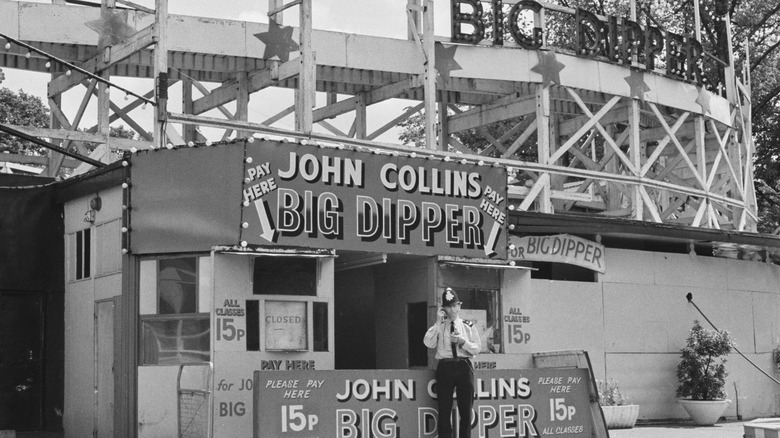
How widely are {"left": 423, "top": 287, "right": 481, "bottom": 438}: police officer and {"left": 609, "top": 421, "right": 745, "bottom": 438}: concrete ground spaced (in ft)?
16.3

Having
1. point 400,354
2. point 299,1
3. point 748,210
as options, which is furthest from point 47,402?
point 748,210

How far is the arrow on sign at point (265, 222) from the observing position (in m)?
13.6

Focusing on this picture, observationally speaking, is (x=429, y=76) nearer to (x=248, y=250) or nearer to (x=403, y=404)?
(x=248, y=250)

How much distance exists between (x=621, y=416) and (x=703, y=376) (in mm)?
2251

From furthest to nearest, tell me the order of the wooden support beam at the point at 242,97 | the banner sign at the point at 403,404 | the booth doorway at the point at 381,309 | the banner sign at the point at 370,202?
the wooden support beam at the point at 242,97, the booth doorway at the point at 381,309, the banner sign at the point at 370,202, the banner sign at the point at 403,404

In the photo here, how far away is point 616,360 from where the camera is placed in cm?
1966

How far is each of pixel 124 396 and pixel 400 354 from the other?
4.36 meters

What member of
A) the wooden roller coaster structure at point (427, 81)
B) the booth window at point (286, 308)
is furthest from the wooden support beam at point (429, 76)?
the booth window at point (286, 308)

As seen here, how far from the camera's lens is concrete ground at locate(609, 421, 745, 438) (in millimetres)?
17500

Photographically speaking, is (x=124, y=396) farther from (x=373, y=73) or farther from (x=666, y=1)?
(x=666, y=1)

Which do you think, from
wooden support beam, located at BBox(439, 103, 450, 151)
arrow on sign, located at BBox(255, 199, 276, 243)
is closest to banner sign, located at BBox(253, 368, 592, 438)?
arrow on sign, located at BBox(255, 199, 276, 243)

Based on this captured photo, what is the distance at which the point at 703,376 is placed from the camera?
20.0 metres

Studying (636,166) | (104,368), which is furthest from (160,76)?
(636,166)

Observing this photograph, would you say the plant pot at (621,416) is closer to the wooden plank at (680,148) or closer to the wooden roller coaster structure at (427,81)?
the wooden roller coaster structure at (427,81)
